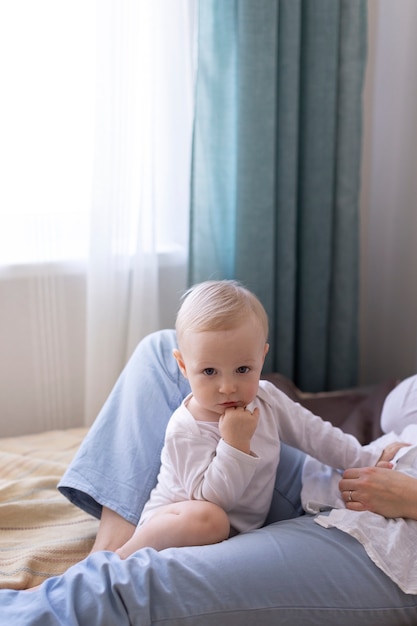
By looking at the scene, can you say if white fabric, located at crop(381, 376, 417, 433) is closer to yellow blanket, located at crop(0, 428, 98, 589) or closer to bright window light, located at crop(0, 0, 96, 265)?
yellow blanket, located at crop(0, 428, 98, 589)

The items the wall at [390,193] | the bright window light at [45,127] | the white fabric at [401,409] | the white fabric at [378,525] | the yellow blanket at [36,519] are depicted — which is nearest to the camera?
the white fabric at [378,525]

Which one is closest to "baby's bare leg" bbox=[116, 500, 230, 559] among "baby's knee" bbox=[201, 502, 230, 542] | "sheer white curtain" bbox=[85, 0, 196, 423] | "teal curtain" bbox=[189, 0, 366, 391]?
"baby's knee" bbox=[201, 502, 230, 542]

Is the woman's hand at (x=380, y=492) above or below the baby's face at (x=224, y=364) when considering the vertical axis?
below

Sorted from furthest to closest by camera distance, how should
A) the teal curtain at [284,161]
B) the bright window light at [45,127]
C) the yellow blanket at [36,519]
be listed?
the teal curtain at [284,161] → the bright window light at [45,127] → the yellow blanket at [36,519]

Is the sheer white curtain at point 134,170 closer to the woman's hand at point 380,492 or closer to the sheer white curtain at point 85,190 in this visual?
the sheer white curtain at point 85,190

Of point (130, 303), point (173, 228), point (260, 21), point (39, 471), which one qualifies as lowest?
point (39, 471)

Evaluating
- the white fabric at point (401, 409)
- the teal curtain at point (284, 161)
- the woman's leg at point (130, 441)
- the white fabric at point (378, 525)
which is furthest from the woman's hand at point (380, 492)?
the teal curtain at point (284, 161)

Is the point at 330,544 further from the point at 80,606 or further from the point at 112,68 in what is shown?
the point at 112,68

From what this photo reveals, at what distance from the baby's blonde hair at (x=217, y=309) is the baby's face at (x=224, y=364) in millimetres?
13

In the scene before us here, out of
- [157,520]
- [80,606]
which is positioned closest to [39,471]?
[157,520]

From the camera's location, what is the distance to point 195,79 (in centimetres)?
212

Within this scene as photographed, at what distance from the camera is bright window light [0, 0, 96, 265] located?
2.01 m

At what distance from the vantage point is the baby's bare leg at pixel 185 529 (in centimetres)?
137

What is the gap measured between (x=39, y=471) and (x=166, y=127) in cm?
103
